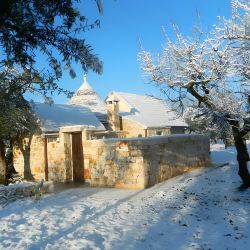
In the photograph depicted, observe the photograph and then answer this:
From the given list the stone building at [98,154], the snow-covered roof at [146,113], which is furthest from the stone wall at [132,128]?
the stone building at [98,154]

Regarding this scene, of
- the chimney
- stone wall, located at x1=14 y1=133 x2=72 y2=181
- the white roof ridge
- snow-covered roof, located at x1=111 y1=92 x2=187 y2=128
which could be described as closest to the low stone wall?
stone wall, located at x1=14 y1=133 x2=72 y2=181

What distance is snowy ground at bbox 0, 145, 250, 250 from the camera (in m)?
7.64

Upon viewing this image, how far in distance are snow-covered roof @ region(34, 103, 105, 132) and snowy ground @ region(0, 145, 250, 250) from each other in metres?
8.79

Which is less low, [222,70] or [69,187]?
[222,70]

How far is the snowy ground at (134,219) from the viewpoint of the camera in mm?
7645

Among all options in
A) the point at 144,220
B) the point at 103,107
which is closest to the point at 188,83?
the point at 144,220

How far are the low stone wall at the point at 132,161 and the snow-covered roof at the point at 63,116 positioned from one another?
591cm

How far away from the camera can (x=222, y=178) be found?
1505 cm

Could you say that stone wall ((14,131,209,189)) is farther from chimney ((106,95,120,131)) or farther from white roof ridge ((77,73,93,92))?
white roof ridge ((77,73,93,92))

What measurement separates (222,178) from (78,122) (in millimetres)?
11577

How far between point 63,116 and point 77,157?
741cm

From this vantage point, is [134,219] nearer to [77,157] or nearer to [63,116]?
[77,157]

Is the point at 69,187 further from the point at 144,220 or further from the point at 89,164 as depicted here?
the point at 144,220

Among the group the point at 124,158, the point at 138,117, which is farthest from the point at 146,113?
the point at 124,158
